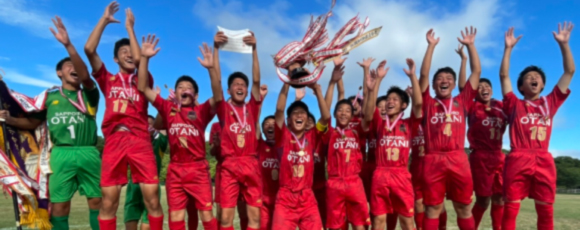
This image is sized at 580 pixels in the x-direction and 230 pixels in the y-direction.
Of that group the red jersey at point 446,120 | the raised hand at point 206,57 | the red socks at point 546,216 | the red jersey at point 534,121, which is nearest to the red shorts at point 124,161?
the raised hand at point 206,57

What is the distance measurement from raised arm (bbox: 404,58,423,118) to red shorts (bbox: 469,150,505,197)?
167cm

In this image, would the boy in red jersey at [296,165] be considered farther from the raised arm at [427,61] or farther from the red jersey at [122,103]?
the red jersey at [122,103]

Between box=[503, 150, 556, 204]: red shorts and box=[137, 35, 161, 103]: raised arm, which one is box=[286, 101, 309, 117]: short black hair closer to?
box=[137, 35, 161, 103]: raised arm

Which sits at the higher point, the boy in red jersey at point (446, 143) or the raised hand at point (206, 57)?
the raised hand at point (206, 57)

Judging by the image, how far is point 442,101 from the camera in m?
5.78

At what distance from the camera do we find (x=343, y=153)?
555 cm

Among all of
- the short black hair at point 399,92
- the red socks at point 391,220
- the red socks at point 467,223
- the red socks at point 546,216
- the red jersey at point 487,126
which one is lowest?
the red socks at point 391,220

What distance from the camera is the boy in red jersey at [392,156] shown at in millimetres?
5402

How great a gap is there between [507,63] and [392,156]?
2.14 metres

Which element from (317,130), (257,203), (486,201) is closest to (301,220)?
(257,203)

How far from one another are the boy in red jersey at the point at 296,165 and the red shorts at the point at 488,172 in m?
2.81

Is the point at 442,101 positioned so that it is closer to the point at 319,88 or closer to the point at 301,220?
the point at 319,88

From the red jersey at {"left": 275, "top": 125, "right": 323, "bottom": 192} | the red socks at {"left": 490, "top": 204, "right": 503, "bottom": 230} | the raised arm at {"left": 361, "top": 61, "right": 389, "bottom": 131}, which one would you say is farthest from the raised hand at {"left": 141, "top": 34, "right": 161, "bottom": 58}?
the red socks at {"left": 490, "top": 204, "right": 503, "bottom": 230}

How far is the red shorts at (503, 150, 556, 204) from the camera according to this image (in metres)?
5.32
